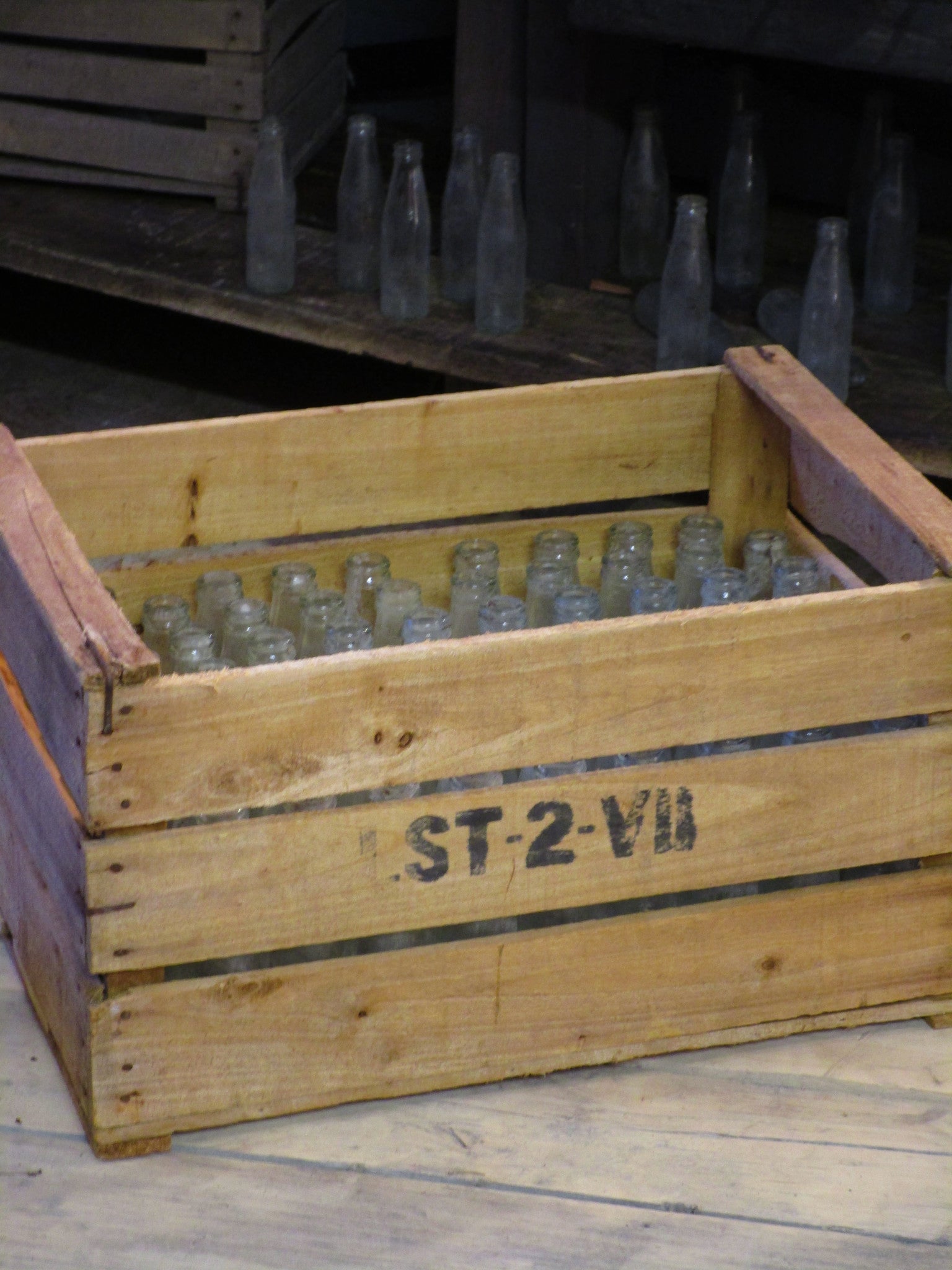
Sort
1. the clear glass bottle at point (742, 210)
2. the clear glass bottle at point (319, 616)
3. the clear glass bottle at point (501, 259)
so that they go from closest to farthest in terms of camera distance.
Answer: the clear glass bottle at point (319, 616) < the clear glass bottle at point (501, 259) < the clear glass bottle at point (742, 210)

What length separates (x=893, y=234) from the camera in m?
3.08

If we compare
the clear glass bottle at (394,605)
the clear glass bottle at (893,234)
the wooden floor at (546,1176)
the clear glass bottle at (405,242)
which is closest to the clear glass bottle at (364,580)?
the clear glass bottle at (394,605)

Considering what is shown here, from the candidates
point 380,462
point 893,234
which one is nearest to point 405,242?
point 893,234

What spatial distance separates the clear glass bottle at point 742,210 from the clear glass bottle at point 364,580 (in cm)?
147

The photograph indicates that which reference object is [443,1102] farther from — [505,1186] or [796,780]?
[796,780]

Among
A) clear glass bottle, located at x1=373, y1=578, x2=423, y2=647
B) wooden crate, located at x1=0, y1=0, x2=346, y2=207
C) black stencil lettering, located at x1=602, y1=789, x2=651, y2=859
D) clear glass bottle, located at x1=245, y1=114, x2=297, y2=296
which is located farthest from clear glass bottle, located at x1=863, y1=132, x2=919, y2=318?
black stencil lettering, located at x1=602, y1=789, x2=651, y2=859

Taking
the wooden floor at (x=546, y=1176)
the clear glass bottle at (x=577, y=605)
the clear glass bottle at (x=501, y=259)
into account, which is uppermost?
the clear glass bottle at (x=501, y=259)

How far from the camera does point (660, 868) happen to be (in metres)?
1.63

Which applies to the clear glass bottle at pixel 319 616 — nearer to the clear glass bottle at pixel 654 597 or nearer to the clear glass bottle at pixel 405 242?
the clear glass bottle at pixel 654 597

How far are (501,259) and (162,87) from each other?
842 mm

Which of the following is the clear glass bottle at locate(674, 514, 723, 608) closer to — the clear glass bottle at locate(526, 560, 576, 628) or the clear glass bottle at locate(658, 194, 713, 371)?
the clear glass bottle at locate(526, 560, 576, 628)

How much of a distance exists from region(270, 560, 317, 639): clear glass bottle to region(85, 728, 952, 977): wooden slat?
418 millimetres

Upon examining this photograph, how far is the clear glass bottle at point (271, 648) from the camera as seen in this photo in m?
1.69

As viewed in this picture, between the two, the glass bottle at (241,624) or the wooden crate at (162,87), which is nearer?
the glass bottle at (241,624)
